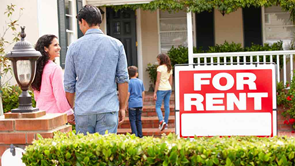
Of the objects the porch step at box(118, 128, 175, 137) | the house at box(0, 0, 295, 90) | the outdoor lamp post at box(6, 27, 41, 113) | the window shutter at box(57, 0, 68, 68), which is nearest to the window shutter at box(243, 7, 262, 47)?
the house at box(0, 0, 295, 90)

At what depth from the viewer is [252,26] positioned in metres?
11.7

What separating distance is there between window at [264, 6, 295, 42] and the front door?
3.80 m

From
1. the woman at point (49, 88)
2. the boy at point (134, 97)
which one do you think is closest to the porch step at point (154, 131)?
the boy at point (134, 97)

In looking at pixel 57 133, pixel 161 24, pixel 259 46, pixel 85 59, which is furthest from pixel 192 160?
pixel 161 24

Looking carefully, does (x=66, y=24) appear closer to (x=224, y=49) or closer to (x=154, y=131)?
(x=154, y=131)

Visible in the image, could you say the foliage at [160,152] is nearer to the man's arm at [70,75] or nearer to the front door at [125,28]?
the man's arm at [70,75]

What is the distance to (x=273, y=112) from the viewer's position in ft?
10.6

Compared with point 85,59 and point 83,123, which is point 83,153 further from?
Answer: point 85,59

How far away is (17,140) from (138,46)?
29.0ft

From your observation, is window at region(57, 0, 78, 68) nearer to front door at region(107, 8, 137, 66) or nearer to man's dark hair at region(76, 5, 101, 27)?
front door at region(107, 8, 137, 66)

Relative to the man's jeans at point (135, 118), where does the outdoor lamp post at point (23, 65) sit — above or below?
above

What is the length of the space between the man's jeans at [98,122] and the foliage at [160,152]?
0.62 m

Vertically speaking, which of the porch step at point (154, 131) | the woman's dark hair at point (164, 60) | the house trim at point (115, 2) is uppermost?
the house trim at point (115, 2)

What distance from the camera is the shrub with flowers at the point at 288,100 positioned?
8.44 m
